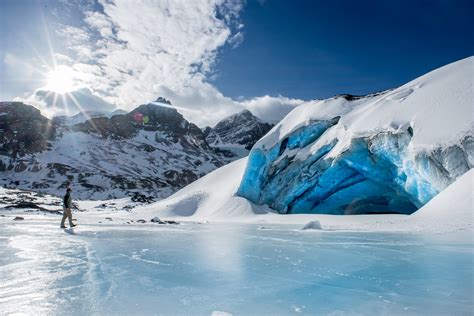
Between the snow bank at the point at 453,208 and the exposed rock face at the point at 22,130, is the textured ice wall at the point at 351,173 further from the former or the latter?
the exposed rock face at the point at 22,130

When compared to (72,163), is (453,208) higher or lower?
lower

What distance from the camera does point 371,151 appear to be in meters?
22.6

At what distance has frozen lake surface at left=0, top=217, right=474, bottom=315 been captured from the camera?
3.88m

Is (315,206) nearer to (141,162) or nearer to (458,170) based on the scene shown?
(458,170)

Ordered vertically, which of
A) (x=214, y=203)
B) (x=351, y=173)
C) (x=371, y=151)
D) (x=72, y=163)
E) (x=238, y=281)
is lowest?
(x=238, y=281)

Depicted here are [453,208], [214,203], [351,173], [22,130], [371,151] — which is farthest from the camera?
[22,130]

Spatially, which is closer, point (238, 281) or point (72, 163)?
point (238, 281)

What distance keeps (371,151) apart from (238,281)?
1963cm

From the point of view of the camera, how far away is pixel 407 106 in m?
21.5

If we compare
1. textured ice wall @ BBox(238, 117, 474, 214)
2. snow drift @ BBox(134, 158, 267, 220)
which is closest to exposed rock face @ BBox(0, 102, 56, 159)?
snow drift @ BBox(134, 158, 267, 220)

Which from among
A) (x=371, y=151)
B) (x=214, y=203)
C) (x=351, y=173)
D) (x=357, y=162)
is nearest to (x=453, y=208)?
(x=371, y=151)

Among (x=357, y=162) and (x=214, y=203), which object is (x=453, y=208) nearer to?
(x=357, y=162)

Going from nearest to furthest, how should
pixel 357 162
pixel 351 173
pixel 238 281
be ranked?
pixel 238 281, pixel 357 162, pixel 351 173

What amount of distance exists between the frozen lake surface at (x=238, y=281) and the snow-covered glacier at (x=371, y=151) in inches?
432
